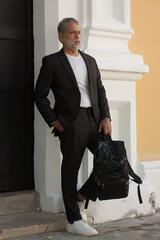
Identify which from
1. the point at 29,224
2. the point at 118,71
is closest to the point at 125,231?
the point at 29,224

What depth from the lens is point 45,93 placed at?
15.1ft

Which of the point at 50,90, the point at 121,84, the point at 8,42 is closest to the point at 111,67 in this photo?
the point at 121,84

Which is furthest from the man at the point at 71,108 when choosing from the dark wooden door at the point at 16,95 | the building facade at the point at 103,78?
the dark wooden door at the point at 16,95

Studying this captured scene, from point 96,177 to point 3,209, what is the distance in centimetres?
105

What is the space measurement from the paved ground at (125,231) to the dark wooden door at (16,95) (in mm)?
817

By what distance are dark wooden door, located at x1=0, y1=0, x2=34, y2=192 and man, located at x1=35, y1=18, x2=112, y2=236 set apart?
1.79ft

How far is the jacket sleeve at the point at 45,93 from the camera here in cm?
455

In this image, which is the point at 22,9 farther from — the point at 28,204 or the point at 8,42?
the point at 28,204

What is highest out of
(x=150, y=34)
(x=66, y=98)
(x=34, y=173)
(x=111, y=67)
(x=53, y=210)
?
(x=150, y=34)

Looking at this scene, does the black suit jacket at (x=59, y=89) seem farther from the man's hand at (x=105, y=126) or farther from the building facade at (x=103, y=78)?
the building facade at (x=103, y=78)

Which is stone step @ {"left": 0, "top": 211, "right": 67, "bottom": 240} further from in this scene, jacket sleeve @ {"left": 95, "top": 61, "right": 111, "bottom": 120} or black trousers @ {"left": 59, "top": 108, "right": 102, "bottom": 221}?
jacket sleeve @ {"left": 95, "top": 61, "right": 111, "bottom": 120}

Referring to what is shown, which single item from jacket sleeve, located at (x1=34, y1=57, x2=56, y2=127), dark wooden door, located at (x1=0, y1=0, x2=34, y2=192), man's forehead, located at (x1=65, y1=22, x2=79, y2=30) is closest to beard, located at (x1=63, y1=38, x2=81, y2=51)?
man's forehead, located at (x1=65, y1=22, x2=79, y2=30)

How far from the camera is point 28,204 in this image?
16.6ft

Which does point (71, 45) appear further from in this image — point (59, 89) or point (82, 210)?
point (82, 210)
